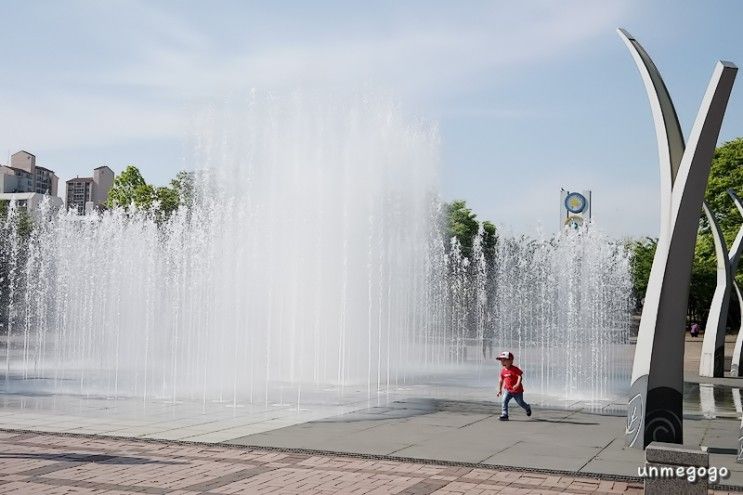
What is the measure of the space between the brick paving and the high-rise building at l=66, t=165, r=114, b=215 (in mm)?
115216

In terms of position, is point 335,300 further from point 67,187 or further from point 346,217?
point 67,187

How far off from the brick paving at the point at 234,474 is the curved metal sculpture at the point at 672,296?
6.79 feet

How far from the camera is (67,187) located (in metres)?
163

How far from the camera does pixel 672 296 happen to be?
32.7 ft

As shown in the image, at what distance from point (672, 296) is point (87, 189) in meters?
158

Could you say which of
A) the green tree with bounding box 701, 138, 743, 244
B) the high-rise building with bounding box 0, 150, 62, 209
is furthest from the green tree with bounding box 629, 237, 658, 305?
the high-rise building with bounding box 0, 150, 62, 209

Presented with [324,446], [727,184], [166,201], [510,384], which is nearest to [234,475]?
[324,446]

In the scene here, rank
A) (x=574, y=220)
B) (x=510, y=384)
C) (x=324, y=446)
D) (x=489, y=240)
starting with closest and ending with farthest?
(x=324, y=446), (x=510, y=384), (x=489, y=240), (x=574, y=220)

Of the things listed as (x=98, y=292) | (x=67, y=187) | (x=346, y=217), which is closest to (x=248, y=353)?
(x=346, y=217)

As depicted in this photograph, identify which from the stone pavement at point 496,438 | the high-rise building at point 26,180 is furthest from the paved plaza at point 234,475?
the high-rise building at point 26,180

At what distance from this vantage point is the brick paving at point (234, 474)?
7477 mm

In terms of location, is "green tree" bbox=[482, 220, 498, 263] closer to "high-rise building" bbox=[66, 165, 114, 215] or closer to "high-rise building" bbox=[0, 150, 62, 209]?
"high-rise building" bbox=[0, 150, 62, 209]

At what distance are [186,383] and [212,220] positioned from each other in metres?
7.85

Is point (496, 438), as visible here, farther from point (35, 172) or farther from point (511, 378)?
point (35, 172)
